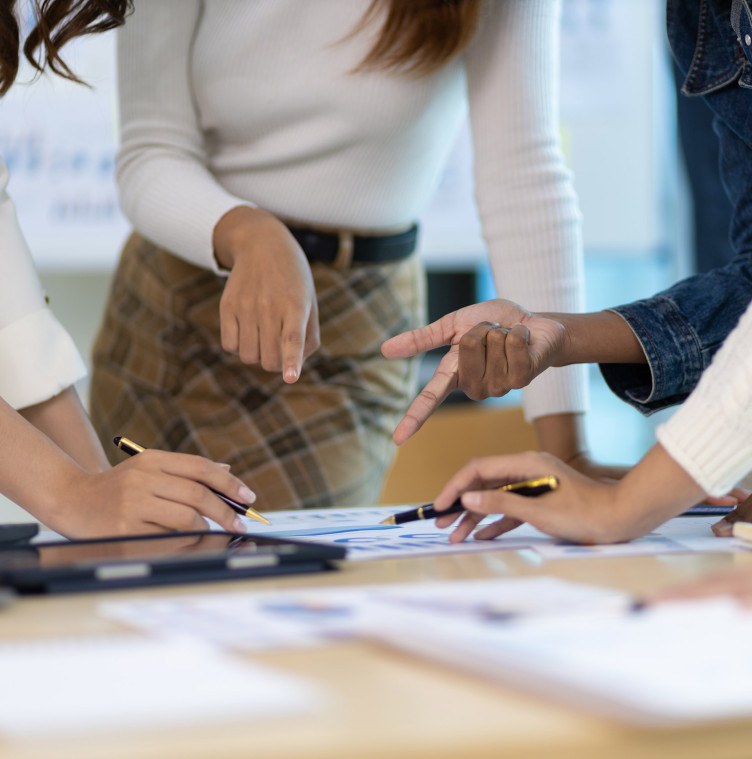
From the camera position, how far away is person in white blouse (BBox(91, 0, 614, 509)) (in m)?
1.12

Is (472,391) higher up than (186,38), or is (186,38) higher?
(186,38)

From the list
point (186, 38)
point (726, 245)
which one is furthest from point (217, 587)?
point (726, 245)

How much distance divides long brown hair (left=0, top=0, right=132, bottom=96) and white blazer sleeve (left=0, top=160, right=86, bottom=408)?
0.37ft

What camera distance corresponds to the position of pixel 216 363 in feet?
4.27

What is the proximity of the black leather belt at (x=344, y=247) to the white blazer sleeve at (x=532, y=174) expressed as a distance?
20 cm

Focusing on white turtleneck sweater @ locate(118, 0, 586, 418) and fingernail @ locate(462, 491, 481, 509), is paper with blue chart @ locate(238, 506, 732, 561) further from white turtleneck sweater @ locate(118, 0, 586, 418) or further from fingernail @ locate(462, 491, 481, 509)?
white turtleneck sweater @ locate(118, 0, 586, 418)

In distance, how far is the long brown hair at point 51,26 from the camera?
999mm

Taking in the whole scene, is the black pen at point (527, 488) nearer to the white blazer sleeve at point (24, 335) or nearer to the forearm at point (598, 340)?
the forearm at point (598, 340)

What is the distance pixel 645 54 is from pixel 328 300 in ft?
6.49

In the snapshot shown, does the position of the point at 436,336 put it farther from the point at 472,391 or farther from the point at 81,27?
the point at 81,27

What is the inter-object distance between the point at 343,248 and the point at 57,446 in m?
0.52

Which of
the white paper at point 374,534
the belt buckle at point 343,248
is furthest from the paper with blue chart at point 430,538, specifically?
the belt buckle at point 343,248

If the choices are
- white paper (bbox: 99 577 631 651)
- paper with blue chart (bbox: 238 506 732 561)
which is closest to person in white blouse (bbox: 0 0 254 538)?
paper with blue chart (bbox: 238 506 732 561)

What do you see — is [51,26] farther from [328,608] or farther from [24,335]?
[328,608]
